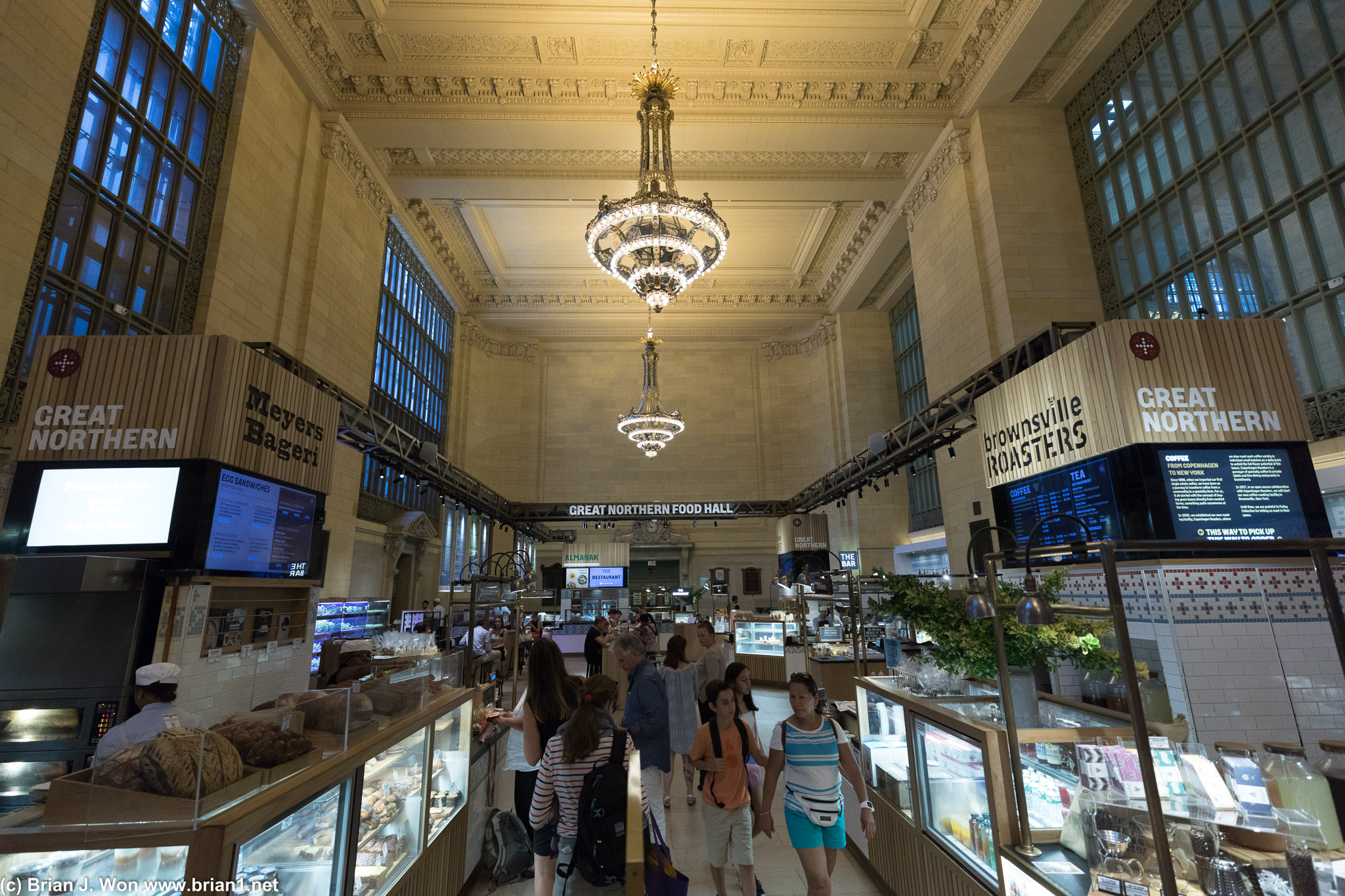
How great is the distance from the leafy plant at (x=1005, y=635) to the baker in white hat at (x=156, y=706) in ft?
13.2

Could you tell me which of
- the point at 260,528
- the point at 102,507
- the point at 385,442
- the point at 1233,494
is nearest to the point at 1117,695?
the point at 1233,494

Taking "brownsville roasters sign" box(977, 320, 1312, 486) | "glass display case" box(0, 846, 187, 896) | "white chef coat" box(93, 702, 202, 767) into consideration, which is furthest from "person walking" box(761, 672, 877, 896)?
"brownsville roasters sign" box(977, 320, 1312, 486)

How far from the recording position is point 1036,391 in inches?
266

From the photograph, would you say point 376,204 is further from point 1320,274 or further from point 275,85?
point 1320,274

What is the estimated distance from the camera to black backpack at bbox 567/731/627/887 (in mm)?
2195

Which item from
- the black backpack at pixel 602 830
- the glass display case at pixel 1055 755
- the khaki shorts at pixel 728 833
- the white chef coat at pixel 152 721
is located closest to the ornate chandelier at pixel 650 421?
the khaki shorts at pixel 728 833

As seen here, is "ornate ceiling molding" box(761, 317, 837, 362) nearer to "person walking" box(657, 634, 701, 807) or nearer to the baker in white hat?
"person walking" box(657, 634, 701, 807)

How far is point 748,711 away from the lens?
200 inches

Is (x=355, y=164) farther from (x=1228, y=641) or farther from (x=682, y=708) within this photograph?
(x=1228, y=641)

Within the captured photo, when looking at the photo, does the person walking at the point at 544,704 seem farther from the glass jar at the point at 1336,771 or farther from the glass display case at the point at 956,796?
the glass jar at the point at 1336,771

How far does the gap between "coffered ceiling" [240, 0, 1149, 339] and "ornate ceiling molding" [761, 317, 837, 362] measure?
552cm

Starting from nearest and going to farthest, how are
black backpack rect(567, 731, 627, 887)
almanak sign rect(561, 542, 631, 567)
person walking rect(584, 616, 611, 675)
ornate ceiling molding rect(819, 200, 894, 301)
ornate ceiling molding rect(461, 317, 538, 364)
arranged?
black backpack rect(567, 731, 627, 887)
person walking rect(584, 616, 611, 675)
ornate ceiling molding rect(819, 200, 894, 301)
ornate ceiling molding rect(461, 317, 538, 364)
almanak sign rect(561, 542, 631, 567)

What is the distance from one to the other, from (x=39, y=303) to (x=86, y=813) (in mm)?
7045

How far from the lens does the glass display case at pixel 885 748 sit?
3.79 m
